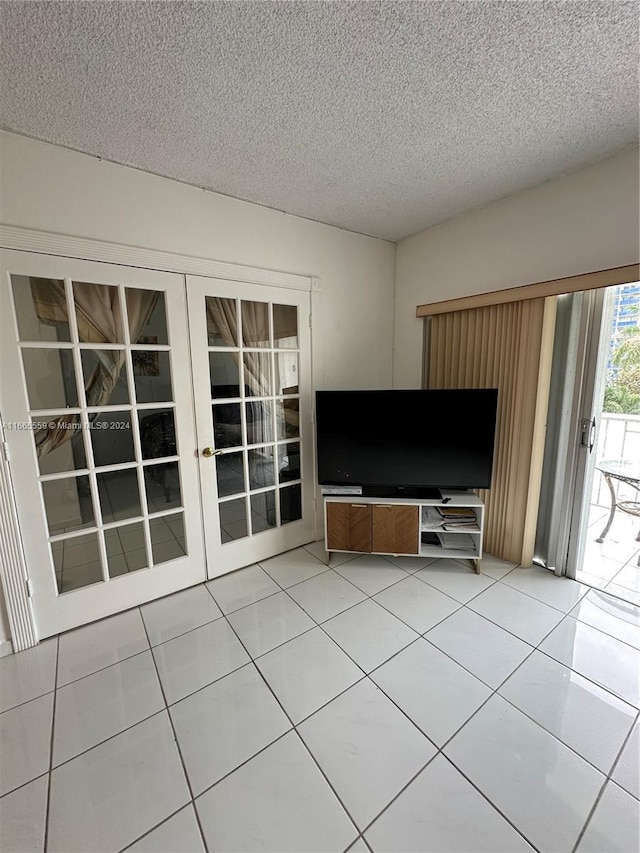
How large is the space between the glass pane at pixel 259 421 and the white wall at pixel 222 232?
51 centimetres

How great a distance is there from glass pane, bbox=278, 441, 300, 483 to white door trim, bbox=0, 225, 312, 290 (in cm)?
123

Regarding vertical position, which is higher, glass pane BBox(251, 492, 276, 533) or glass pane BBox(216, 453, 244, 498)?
glass pane BBox(216, 453, 244, 498)

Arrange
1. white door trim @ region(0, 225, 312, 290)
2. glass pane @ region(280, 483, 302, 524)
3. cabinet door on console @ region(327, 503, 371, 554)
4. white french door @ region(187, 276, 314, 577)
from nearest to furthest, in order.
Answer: white door trim @ region(0, 225, 312, 290) < white french door @ region(187, 276, 314, 577) < cabinet door on console @ region(327, 503, 371, 554) < glass pane @ region(280, 483, 302, 524)

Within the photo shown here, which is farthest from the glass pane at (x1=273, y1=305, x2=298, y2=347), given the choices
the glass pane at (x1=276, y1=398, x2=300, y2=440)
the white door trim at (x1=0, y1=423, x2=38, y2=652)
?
the white door trim at (x1=0, y1=423, x2=38, y2=652)

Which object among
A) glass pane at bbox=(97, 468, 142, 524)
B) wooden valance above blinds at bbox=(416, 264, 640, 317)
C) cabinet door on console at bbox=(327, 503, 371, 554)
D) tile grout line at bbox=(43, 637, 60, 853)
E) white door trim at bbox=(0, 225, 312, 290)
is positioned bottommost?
tile grout line at bbox=(43, 637, 60, 853)

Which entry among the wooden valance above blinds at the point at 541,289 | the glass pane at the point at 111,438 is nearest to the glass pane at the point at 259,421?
the glass pane at the point at 111,438

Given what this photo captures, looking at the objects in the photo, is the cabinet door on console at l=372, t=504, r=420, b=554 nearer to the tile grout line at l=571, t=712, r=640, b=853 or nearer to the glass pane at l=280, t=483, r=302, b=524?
→ the glass pane at l=280, t=483, r=302, b=524

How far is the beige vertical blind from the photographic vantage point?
7.56 feet

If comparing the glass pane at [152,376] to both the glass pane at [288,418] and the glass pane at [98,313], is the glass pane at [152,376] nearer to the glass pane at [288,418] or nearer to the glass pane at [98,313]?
the glass pane at [98,313]

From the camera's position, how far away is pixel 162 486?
87.6 inches

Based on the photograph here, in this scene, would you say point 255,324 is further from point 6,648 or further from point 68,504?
point 6,648

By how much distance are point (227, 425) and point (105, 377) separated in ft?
2.58

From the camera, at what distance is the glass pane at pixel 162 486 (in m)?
2.17

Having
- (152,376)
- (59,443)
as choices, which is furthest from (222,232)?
(59,443)
